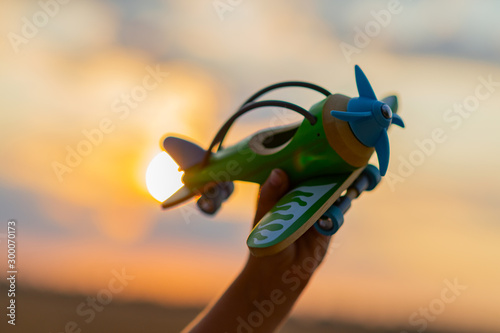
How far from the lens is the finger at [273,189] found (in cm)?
176

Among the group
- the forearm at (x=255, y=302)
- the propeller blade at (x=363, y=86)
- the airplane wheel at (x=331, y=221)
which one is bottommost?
the forearm at (x=255, y=302)

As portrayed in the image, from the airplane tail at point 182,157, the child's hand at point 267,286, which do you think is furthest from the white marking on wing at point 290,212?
the airplane tail at point 182,157

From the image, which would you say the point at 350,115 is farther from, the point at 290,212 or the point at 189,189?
the point at 189,189

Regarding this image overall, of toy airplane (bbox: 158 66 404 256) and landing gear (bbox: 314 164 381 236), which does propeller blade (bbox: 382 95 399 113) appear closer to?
toy airplane (bbox: 158 66 404 256)

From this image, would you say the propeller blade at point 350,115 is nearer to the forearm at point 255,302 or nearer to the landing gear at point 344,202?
the landing gear at point 344,202

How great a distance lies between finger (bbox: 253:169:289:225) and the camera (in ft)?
5.78

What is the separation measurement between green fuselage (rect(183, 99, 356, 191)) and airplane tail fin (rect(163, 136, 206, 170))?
158 millimetres

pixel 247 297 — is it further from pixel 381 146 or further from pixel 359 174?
pixel 381 146

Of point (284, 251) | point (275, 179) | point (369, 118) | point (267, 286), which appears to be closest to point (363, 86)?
point (369, 118)

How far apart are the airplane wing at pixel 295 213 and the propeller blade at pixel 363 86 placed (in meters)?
0.28

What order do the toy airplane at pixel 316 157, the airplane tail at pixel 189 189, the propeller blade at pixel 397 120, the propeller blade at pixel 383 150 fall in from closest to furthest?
the toy airplane at pixel 316 157, the propeller blade at pixel 383 150, the propeller blade at pixel 397 120, the airplane tail at pixel 189 189

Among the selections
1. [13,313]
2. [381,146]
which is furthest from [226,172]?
[13,313]

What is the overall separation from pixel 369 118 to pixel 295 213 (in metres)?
0.44

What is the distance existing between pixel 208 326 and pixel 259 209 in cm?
51
